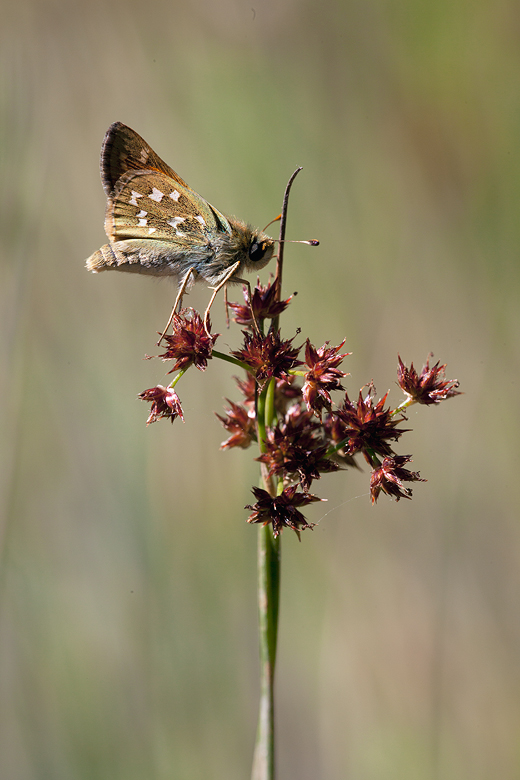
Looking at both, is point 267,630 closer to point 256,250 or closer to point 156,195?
point 256,250

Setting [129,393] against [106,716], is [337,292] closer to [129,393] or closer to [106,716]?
[129,393]

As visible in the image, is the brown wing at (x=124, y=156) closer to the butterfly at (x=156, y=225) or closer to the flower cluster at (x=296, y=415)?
the butterfly at (x=156, y=225)

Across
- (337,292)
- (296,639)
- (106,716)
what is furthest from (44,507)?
(337,292)

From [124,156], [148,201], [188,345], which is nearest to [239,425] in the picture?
[188,345]

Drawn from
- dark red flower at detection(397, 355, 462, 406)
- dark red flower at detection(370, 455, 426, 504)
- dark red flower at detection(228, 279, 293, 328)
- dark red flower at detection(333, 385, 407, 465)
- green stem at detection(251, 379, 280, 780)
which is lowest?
green stem at detection(251, 379, 280, 780)

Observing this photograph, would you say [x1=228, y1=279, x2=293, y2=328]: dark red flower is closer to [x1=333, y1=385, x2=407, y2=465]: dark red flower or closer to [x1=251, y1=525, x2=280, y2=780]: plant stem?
[x1=333, y1=385, x2=407, y2=465]: dark red flower

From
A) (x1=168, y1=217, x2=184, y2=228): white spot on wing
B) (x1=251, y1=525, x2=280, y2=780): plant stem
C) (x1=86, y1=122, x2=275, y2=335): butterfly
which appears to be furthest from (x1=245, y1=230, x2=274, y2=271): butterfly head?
(x1=251, y1=525, x2=280, y2=780): plant stem

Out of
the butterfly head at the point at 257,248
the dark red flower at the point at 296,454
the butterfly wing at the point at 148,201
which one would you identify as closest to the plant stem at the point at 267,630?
the dark red flower at the point at 296,454
